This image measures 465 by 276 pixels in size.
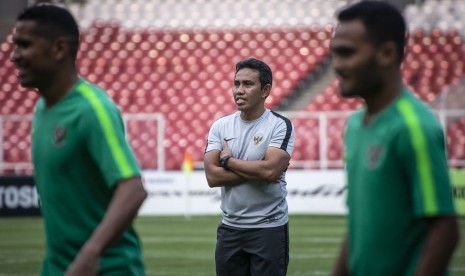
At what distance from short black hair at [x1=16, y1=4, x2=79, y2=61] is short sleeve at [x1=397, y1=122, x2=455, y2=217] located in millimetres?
1382

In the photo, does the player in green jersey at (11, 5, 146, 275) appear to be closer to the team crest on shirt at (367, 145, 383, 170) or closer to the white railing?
the team crest on shirt at (367, 145, 383, 170)

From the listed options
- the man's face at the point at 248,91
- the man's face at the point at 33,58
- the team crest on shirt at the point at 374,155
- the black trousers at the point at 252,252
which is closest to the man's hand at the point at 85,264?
the man's face at the point at 33,58

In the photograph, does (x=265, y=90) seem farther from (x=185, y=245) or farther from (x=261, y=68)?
(x=185, y=245)

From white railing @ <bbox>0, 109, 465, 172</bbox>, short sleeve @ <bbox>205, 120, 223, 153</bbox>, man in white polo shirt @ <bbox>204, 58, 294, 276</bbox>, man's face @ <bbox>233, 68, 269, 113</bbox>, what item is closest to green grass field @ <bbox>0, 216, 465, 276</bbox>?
white railing @ <bbox>0, 109, 465, 172</bbox>

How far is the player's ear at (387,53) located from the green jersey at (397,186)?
125mm

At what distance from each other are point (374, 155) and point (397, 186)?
13 cm

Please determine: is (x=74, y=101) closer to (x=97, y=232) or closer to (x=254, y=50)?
(x=97, y=232)

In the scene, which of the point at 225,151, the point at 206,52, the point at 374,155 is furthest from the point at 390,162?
the point at 206,52

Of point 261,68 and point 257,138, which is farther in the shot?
point 261,68

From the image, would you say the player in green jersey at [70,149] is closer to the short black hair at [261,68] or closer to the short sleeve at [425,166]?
the short sleeve at [425,166]

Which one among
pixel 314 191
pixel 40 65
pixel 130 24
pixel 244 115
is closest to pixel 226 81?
pixel 130 24

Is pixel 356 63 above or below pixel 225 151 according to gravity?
above

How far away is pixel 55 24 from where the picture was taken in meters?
4.17

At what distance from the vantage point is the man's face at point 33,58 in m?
4.12
